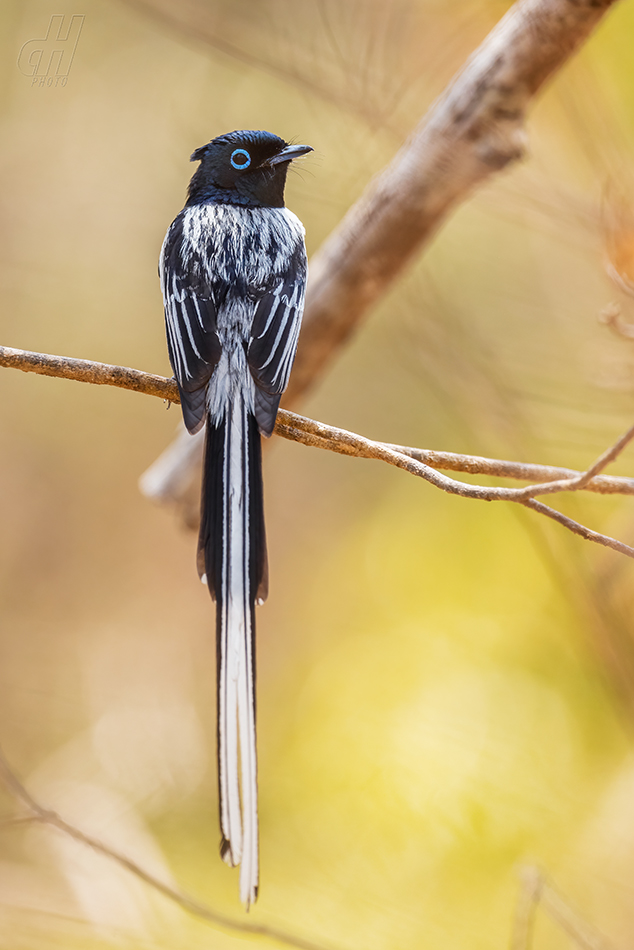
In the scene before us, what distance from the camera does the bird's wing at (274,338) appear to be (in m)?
1.77

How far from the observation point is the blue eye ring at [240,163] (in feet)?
7.63

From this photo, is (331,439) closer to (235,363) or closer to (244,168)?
(235,363)

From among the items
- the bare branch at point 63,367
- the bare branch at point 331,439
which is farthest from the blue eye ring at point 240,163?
the bare branch at point 63,367

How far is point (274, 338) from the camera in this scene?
1946mm

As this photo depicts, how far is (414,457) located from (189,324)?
677 mm

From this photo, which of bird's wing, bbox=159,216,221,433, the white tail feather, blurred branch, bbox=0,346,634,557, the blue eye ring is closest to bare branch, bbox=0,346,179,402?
blurred branch, bbox=0,346,634,557

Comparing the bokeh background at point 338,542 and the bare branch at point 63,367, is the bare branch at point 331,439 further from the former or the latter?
the bokeh background at point 338,542

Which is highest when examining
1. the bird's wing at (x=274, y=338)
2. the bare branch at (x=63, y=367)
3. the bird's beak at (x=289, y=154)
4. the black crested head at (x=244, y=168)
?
the bird's beak at (x=289, y=154)

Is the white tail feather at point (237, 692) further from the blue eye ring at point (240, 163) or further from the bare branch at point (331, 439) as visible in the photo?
the blue eye ring at point (240, 163)

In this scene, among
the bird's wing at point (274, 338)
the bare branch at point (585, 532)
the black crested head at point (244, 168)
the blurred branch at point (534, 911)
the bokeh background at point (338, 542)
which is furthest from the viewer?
the bokeh background at point (338, 542)

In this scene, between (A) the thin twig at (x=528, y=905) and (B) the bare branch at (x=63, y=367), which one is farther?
(A) the thin twig at (x=528, y=905)

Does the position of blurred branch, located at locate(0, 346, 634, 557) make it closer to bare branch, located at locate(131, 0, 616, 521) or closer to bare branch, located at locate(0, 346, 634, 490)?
bare branch, located at locate(0, 346, 634, 490)

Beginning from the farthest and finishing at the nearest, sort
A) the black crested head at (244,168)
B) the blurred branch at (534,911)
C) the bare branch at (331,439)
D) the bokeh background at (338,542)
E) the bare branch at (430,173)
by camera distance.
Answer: the bokeh background at (338,542) → the black crested head at (244,168) → the bare branch at (430,173) → the blurred branch at (534,911) → the bare branch at (331,439)

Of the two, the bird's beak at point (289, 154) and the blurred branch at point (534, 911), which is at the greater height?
the bird's beak at point (289, 154)
